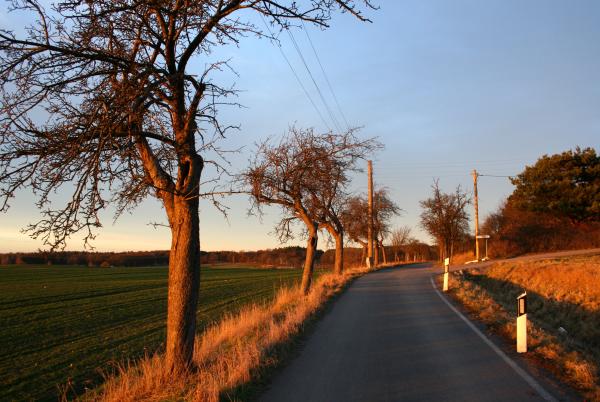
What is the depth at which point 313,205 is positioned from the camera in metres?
21.4

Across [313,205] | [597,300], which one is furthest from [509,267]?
[313,205]

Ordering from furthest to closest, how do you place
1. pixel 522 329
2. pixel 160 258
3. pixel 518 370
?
1. pixel 160 258
2. pixel 522 329
3. pixel 518 370

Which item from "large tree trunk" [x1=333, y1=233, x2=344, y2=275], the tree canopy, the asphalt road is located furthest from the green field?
the tree canopy

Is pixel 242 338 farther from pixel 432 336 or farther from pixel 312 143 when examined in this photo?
pixel 312 143

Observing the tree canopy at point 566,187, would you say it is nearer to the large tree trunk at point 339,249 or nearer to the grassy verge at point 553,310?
the grassy verge at point 553,310

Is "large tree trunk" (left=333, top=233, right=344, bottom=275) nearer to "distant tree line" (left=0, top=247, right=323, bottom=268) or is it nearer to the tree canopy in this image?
the tree canopy

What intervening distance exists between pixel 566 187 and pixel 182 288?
4480 centimetres

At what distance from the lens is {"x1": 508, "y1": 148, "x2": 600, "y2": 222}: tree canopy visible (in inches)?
1734

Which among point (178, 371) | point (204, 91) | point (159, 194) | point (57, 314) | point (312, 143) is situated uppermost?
point (312, 143)

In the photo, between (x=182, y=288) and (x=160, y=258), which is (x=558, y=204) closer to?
(x=182, y=288)

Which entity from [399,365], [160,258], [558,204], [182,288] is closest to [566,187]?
[558,204]

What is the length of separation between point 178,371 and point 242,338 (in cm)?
357

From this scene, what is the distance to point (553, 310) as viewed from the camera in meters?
20.1

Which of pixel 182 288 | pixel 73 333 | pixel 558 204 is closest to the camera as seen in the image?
pixel 182 288
